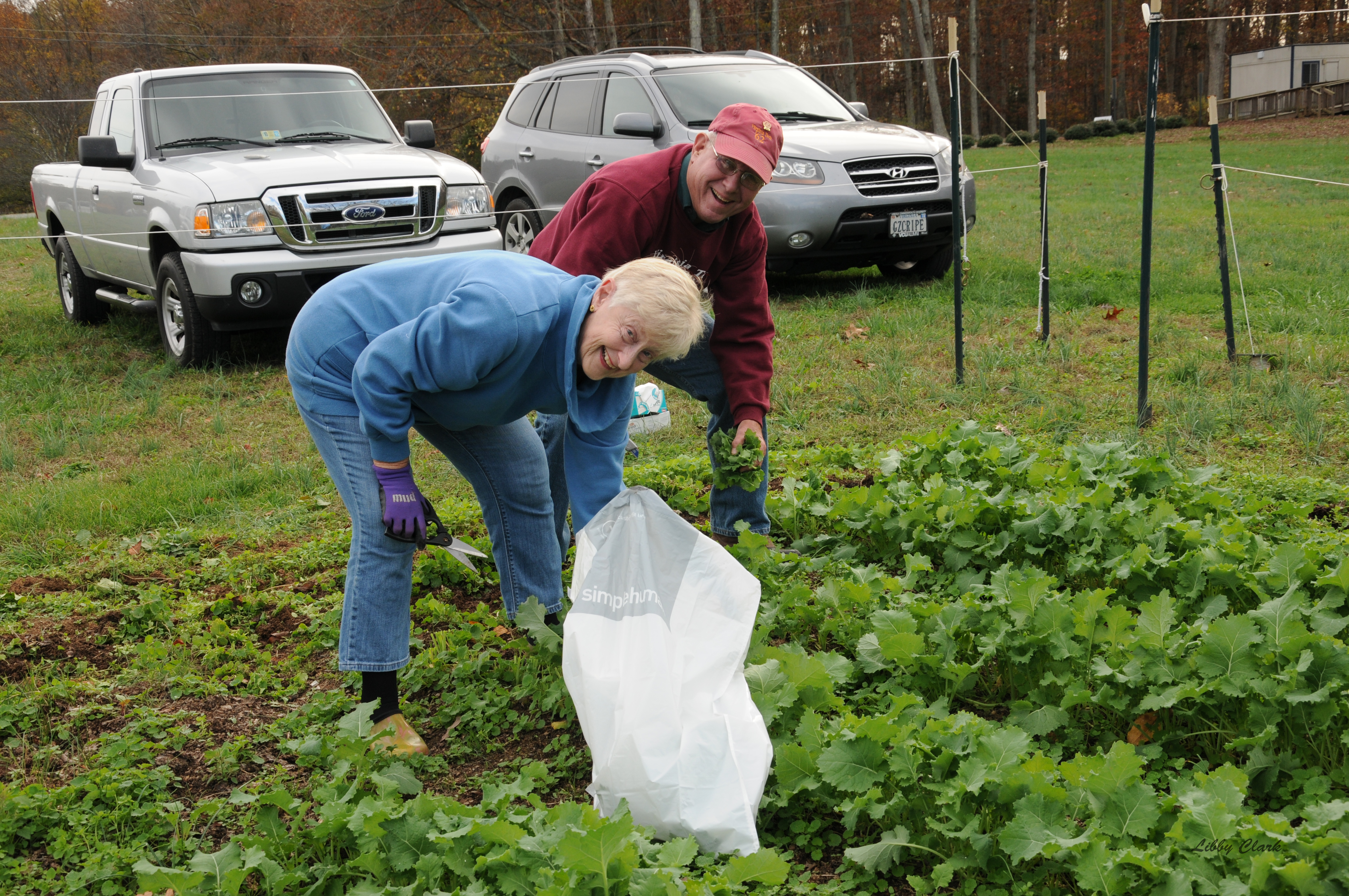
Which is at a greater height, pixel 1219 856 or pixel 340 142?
pixel 340 142

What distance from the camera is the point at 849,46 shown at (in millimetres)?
39250

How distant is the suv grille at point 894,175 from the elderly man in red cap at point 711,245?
489cm

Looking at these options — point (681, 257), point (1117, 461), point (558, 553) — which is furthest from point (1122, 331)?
point (558, 553)

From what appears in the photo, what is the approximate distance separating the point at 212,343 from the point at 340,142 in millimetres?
1798

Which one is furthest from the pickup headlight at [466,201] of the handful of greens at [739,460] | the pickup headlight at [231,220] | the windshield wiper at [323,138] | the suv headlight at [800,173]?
the handful of greens at [739,460]

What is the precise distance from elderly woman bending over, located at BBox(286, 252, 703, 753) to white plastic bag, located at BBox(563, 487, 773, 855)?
241mm

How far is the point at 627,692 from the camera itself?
8.05 feet

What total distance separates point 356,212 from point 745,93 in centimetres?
356

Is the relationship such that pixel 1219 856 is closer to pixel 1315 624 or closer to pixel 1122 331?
pixel 1315 624

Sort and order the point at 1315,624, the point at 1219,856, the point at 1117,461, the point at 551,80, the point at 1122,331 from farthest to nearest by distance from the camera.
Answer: the point at 551,80, the point at 1122,331, the point at 1117,461, the point at 1315,624, the point at 1219,856

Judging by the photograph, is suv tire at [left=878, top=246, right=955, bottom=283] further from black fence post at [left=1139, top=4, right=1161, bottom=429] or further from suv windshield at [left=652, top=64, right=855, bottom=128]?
black fence post at [left=1139, top=4, right=1161, bottom=429]

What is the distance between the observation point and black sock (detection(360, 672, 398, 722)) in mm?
2943

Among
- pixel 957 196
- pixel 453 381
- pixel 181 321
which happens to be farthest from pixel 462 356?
pixel 181 321

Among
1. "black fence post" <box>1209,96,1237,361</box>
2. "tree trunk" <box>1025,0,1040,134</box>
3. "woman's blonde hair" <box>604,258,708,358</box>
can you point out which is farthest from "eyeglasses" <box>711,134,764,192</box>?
"tree trunk" <box>1025,0,1040,134</box>
